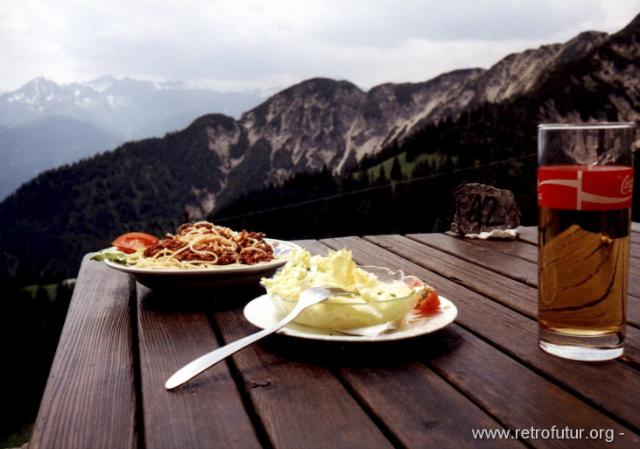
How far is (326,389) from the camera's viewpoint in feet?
3.62

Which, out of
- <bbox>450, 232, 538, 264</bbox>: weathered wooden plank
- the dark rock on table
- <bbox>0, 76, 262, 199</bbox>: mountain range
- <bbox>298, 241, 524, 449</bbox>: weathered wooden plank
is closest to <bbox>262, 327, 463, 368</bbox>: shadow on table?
<bbox>298, 241, 524, 449</bbox>: weathered wooden plank

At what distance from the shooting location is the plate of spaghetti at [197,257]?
5.52 feet

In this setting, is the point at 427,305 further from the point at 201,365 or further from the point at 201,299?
the point at 201,299

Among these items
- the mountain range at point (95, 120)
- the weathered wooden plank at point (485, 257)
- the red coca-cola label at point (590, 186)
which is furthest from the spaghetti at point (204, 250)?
the mountain range at point (95, 120)

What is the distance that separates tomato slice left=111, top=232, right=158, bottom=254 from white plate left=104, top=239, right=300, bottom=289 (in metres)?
0.24

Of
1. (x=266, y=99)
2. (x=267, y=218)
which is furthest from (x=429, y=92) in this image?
(x=267, y=218)

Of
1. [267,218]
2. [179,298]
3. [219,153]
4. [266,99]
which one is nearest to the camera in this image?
[179,298]

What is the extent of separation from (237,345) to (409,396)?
0.31 meters

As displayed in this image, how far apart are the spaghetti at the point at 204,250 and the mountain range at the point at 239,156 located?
11.9m

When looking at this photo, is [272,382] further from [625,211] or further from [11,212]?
[11,212]

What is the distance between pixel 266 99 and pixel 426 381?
81.8 feet

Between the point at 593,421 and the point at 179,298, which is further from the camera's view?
the point at 179,298

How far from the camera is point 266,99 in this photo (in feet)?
83.6

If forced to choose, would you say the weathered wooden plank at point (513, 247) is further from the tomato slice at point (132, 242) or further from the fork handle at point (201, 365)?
the fork handle at point (201, 365)
